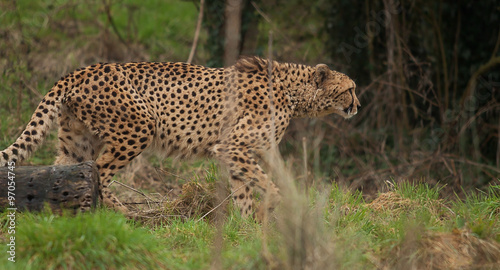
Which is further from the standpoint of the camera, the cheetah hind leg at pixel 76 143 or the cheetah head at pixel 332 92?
the cheetah head at pixel 332 92

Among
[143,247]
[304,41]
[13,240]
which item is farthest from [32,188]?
[304,41]

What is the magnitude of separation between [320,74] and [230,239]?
196 centimetres

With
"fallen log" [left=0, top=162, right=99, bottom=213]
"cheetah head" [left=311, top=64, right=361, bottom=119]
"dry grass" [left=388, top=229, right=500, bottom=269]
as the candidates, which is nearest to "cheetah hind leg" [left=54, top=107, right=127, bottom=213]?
"fallen log" [left=0, top=162, right=99, bottom=213]

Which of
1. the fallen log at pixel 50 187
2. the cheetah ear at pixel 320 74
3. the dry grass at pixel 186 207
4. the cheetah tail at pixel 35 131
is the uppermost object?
the cheetah ear at pixel 320 74

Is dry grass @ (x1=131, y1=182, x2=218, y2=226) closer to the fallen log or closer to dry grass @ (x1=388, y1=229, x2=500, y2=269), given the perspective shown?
the fallen log

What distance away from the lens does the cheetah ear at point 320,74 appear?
19.1 feet

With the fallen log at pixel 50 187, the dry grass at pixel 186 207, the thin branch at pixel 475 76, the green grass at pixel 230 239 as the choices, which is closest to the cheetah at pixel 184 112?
the dry grass at pixel 186 207

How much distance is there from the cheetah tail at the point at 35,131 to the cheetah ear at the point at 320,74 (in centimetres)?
218

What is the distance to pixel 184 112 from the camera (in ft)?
18.3

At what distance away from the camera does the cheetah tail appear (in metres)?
4.82

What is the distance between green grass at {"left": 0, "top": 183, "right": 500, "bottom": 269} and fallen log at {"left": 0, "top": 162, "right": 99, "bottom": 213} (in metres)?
0.10

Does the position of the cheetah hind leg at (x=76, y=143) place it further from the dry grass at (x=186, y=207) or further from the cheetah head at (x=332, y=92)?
the cheetah head at (x=332, y=92)

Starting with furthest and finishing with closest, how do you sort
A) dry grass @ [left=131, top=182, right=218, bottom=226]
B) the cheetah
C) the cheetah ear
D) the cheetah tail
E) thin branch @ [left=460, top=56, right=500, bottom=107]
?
thin branch @ [left=460, top=56, right=500, bottom=107], the cheetah ear, the cheetah, dry grass @ [left=131, top=182, right=218, bottom=226], the cheetah tail

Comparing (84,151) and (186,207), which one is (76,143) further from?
(186,207)
